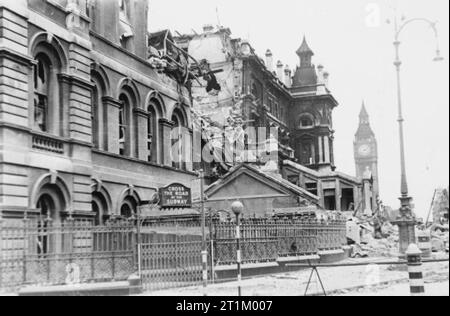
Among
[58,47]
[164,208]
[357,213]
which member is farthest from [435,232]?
[58,47]

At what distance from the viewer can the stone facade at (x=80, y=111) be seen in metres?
18.9

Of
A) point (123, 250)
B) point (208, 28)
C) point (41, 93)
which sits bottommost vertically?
point (123, 250)

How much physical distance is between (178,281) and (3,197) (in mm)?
5443

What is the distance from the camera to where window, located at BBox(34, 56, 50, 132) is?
20.8 metres

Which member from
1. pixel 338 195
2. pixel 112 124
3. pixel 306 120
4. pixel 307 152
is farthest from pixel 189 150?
pixel 306 120

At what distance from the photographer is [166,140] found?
96.2 feet

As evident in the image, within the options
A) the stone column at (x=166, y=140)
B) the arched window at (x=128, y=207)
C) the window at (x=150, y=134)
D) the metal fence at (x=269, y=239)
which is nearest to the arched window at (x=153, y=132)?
the window at (x=150, y=134)

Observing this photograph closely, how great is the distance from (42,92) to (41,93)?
0.44ft

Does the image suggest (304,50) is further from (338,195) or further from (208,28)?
(338,195)

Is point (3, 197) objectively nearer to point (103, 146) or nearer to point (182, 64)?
point (103, 146)

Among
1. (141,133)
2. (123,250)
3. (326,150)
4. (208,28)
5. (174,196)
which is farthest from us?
(326,150)

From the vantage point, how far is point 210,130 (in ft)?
141

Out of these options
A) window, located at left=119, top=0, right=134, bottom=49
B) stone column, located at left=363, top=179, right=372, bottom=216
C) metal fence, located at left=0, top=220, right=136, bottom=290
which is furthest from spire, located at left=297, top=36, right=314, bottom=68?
metal fence, located at left=0, top=220, right=136, bottom=290

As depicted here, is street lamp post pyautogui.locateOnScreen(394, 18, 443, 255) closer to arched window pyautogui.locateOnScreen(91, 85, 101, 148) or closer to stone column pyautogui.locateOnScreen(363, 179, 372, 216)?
arched window pyautogui.locateOnScreen(91, 85, 101, 148)
